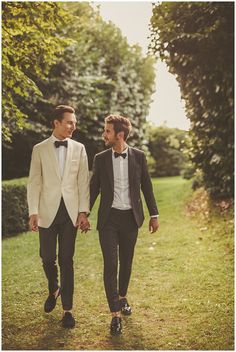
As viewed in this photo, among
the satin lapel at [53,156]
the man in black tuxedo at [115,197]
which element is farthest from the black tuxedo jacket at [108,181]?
the satin lapel at [53,156]

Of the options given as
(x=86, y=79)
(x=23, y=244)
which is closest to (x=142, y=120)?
(x=86, y=79)

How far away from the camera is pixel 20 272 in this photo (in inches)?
246

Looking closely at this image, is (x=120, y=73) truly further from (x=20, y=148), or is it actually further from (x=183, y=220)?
(x=183, y=220)

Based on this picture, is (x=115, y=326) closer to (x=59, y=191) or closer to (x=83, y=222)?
(x=83, y=222)

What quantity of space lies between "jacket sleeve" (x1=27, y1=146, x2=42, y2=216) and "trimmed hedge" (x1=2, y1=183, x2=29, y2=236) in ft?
17.2

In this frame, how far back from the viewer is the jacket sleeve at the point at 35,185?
4.19m

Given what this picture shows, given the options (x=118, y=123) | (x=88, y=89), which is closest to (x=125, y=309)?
(x=118, y=123)

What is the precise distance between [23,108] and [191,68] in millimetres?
4040

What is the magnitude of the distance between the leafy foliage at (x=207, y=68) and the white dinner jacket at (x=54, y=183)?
155 inches

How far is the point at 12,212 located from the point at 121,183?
5614 mm

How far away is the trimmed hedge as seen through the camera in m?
9.26

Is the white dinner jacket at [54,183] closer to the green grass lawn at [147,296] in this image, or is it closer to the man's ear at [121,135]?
the man's ear at [121,135]

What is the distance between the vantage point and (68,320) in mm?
4328

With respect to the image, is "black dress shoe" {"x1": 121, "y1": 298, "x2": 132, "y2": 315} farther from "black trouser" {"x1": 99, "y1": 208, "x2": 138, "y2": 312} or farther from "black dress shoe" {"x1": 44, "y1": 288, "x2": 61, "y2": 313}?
"black dress shoe" {"x1": 44, "y1": 288, "x2": 61, "y2": 313}
